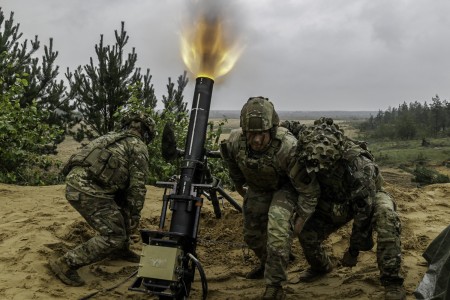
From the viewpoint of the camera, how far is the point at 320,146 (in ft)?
13.4

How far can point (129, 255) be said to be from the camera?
19.7 feet

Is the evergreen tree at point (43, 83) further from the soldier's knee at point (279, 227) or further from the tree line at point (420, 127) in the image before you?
the tree line at point (420, 127)

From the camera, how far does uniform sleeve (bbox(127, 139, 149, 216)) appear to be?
517cm

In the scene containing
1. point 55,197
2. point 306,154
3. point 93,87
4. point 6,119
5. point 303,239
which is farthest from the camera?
point 93,87

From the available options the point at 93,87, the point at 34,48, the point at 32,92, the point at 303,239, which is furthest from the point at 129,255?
the point at 34,48

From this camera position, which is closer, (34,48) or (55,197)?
(55,197)

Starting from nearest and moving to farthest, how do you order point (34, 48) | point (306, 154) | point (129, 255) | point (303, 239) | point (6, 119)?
point (306, 154) < point (303, 239) < point (129, 255) < point (6, 119) < point (34, 48)

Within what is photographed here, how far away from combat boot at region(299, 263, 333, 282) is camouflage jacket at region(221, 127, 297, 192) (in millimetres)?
1145

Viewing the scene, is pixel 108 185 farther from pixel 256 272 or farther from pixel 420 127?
pixel 420 127

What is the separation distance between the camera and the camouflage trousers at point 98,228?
4.84 metres

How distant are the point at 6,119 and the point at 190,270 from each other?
7.00 meters

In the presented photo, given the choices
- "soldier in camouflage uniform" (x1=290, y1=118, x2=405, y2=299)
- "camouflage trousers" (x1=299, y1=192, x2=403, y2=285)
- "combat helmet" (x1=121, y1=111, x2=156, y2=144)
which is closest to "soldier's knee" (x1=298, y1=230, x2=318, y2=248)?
"soldier in camouflage uniform" (x1=290, y1=118, x2=405, y2=299)

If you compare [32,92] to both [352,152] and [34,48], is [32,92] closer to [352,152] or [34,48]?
[34,48]

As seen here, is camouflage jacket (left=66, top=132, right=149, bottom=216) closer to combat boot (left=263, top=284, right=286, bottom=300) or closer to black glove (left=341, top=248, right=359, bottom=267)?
combat boot (left=263, top=284, right=286, bottom=300)
